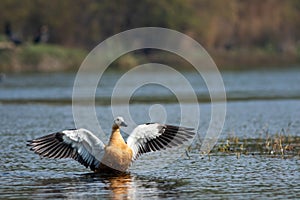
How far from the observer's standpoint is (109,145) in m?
13.8

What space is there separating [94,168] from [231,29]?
49.9 metres

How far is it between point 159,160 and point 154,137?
874mm

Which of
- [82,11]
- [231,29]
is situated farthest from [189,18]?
[82,11]

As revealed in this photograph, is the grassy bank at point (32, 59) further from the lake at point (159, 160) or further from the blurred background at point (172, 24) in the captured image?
the lake at point (159, 160)

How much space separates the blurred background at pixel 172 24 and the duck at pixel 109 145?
144ft

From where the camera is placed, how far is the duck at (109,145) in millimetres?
13773

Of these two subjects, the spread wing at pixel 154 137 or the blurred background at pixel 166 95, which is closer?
the blurred background at pixel 166 95

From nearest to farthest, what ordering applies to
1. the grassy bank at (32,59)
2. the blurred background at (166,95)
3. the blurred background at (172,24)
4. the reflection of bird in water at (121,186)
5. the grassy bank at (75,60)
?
the reflection of bird in water at (121,186) → the blurred background at (166,95) → the grassy bank at (32,59) → the grassy bank at (75,60) → the blurred background at (172,24)

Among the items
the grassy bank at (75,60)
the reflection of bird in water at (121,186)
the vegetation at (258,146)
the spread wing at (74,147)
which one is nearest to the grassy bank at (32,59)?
the grassy bank at (75,60)

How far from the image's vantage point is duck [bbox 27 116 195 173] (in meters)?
13.8

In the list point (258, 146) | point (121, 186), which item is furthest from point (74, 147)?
point (258, 146)

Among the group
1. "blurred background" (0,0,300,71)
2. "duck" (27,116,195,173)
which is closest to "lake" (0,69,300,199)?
"duck" (27,116,195,173)

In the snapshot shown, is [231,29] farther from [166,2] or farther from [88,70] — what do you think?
[88,70]

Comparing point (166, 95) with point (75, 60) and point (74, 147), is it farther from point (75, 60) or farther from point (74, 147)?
point (75, 60)
